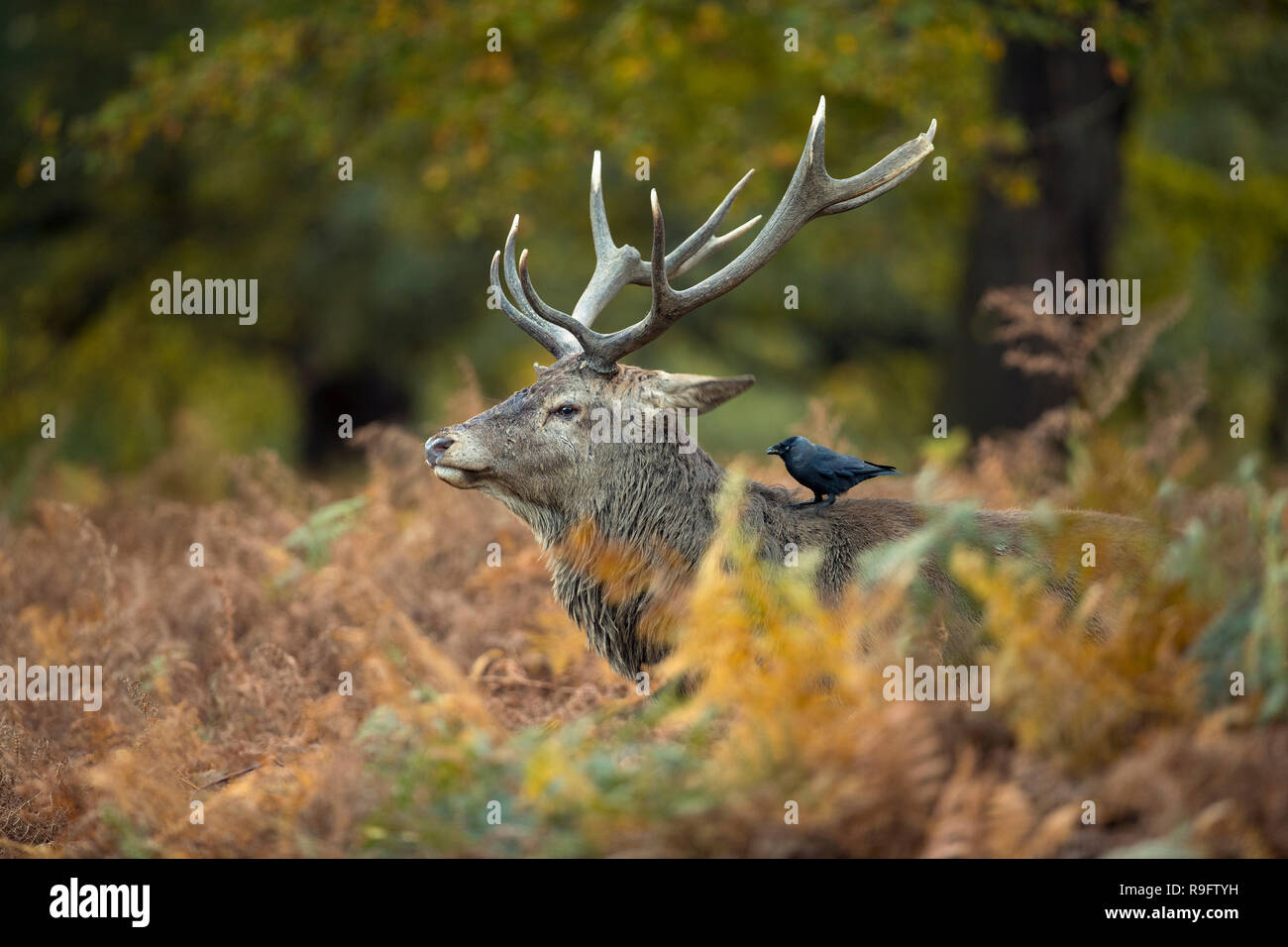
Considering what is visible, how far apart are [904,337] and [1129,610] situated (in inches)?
556

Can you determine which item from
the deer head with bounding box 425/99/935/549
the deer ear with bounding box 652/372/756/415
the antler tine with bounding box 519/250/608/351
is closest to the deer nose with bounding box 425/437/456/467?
the deer head with bounding box 425/99/935/549

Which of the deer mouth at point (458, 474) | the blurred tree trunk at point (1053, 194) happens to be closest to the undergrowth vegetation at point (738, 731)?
the deer mouth at point (458, 474)

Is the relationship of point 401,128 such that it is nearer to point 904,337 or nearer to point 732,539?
point 904,337

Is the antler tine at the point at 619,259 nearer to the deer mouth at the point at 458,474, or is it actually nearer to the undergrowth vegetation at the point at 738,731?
the deer mouth at the point at 458,474

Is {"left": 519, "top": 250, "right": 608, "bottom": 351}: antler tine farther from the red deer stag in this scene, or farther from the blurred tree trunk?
the blurred tree trunk

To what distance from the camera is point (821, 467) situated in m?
5.25

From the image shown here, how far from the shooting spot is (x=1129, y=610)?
3922 millimetres

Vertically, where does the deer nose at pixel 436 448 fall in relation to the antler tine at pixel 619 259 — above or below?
below

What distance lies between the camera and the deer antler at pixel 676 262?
17.9 feet

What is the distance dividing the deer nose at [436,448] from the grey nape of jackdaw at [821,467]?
1330mm

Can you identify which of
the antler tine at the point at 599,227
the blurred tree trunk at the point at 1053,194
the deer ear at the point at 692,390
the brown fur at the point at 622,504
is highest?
the blurred tree trunk at the point at 1053,194

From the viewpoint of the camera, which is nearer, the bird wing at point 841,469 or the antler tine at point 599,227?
the bird wing at point 841,469

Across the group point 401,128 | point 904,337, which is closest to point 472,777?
point 401,128

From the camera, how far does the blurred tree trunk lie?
1104 cm
